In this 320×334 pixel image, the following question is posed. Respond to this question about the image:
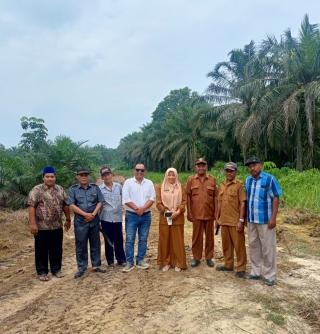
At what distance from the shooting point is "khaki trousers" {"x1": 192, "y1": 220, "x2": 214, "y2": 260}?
5816mm

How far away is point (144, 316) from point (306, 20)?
1821cm

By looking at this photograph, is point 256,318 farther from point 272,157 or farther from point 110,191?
point 272,157

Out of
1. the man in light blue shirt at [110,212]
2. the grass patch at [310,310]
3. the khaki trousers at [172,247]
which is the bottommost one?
the grass patch at [310,310]

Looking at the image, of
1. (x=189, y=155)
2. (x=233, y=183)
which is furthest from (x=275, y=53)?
(x=233, y=183)

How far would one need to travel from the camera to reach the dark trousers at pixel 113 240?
588 cm

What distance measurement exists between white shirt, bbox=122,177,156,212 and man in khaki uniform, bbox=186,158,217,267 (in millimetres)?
607

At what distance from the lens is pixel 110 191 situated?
5.88 m

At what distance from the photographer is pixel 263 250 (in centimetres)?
509

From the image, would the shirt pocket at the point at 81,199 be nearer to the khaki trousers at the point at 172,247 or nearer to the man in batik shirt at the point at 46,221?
the man in batik shirt at the point at 46,221

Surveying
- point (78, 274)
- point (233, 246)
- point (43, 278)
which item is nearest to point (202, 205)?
point (233, 246)

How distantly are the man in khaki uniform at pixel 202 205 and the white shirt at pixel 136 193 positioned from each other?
23.9 inches

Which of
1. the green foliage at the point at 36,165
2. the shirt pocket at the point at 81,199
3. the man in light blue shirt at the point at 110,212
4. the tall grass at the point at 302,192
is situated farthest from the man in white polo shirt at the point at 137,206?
the green foliage at the point at 36,165

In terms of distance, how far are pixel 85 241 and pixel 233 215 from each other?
215 cm

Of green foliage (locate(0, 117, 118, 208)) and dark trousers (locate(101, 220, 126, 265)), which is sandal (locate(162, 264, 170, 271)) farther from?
green foliage (locate(0, 117, 118, 208))
